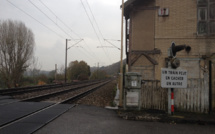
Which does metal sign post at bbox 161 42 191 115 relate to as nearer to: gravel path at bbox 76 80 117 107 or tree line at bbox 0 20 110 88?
gravel path at bbox 76 80 117 107

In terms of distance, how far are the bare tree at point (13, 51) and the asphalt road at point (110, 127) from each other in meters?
24.8

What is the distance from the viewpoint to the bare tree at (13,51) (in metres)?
28.8

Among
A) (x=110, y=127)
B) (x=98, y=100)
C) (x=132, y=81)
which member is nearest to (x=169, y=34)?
(x=132, y=81)

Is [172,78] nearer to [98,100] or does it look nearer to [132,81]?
[132,81]

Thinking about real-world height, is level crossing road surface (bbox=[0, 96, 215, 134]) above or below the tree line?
below

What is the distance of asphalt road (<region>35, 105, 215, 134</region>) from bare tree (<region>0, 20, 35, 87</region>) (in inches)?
975

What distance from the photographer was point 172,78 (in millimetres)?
7566

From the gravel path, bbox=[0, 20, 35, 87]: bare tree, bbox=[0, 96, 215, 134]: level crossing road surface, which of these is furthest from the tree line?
bbox=[0, 96, 215, 134]: level crossing road surface

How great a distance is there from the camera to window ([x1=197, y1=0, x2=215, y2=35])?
10.9m

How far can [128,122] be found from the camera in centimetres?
669

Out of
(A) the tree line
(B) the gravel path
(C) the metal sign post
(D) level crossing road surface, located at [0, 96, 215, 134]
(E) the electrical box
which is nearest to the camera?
(D) level crossing road surface, located at [0, 96, 215, 134]

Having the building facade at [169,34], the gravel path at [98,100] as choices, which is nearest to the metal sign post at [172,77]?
the building facade at [169,34]

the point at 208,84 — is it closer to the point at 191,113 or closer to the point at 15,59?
the point at 191,113

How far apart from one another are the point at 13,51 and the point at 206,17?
28655mm
